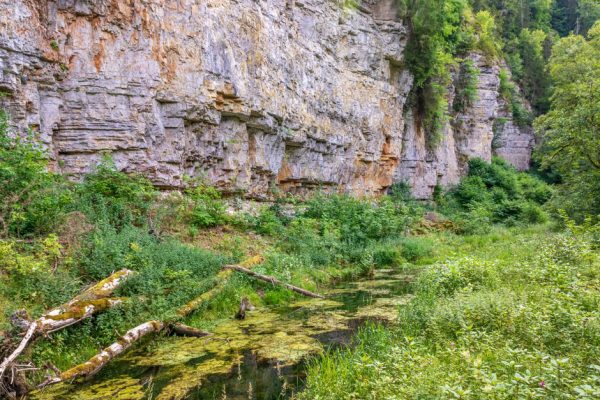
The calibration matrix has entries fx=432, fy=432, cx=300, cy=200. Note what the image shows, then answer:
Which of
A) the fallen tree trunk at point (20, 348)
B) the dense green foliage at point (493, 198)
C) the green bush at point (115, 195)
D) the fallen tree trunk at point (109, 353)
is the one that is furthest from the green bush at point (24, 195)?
the dense green foliage at point (493, 198)

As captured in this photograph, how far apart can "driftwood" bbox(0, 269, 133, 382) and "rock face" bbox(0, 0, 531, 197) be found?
16.3ft

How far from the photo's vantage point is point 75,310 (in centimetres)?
725

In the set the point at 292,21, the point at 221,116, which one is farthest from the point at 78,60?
the point at 292,21

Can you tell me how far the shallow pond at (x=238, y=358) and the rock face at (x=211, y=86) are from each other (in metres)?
6.50

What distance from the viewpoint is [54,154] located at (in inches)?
456

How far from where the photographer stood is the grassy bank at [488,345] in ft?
12.1

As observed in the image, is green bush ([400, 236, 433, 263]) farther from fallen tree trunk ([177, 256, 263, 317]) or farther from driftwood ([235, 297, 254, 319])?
driftwood ([235, 297, 254, 319])

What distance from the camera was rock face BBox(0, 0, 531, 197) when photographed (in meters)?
11.6

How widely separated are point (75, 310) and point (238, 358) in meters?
2.85

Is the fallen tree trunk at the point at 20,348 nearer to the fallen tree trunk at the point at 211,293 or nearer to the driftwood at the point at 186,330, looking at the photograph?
the driftwood at the point at 186,330

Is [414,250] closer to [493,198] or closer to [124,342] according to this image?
[124,342]

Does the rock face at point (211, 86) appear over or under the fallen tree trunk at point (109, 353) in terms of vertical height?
over

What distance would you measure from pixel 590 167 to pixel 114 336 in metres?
18.2

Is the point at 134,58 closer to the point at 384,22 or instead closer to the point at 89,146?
the point at 89,146
